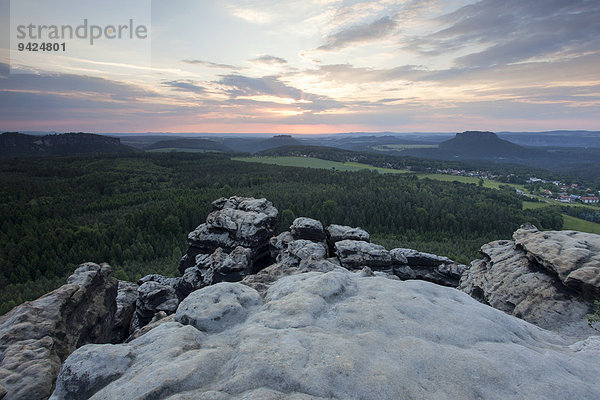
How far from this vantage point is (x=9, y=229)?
313 feet

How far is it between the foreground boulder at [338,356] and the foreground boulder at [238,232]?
2426 cm

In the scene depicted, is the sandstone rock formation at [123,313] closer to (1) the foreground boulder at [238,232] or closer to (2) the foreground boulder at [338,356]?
(1) the foreground boulder at [238,232]

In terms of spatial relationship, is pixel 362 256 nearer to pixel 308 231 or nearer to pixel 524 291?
pixel 308 231

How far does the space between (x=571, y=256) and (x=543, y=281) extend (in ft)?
10.9

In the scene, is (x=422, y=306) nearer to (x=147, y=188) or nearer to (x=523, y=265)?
(x=523, y=265)

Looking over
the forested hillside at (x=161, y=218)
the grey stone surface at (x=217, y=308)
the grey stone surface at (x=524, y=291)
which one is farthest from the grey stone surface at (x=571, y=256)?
the forested hillside at (x=161, y=218)

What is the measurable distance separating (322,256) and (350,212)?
82.2 metres

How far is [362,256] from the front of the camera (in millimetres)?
40500

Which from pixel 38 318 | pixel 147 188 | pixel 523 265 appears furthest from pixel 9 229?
pixel 523 265

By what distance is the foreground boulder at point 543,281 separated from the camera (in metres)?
23.5

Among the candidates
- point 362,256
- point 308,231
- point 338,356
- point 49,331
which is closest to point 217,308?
point 338,356

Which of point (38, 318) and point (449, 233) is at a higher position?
point (38, 318)

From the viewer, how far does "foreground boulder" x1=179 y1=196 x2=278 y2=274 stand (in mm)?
45094

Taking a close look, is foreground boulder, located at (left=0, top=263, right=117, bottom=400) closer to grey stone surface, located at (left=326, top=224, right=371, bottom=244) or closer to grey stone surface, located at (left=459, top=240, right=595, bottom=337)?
grey stone surface, located at (left=326, top=224, right=371, bottom=244)
